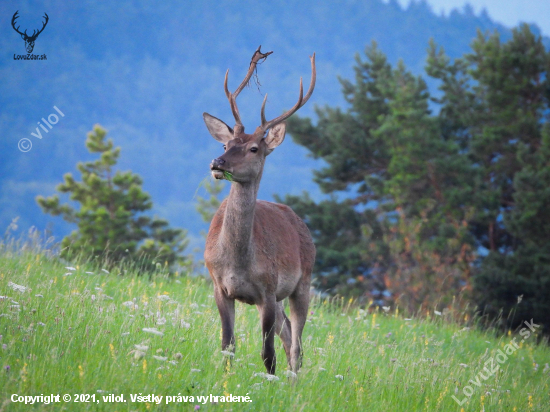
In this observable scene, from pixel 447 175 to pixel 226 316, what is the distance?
19.4 m

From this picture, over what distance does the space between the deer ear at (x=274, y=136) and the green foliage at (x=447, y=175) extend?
15.1m

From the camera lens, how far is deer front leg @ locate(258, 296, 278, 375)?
17.7 ft

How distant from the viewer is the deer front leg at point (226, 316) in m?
5.33

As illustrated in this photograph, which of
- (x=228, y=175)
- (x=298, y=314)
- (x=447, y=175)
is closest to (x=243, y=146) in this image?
(x=228, y=175)

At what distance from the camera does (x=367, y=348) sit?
7.18 m

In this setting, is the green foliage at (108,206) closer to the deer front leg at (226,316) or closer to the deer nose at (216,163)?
the deer front leg at (226,316)

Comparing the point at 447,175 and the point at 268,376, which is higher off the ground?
the point at 447,175

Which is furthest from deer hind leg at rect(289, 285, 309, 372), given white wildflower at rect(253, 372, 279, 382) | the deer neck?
the deer neck

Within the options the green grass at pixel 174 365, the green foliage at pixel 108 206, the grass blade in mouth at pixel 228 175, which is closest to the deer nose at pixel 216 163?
the grass blade in mouth at pixel 228 175

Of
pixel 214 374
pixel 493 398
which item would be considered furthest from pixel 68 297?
pixel 493 398

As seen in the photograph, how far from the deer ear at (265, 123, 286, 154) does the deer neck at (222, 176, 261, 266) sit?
51cm

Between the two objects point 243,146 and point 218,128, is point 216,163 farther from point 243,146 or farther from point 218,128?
point 218,128

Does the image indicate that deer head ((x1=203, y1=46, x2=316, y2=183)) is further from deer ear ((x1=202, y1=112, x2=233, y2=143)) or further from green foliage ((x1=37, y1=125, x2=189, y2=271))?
green foliage ((x1=37, y1=125, x2=189, y2=271))

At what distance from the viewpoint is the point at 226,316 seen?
5.42m
